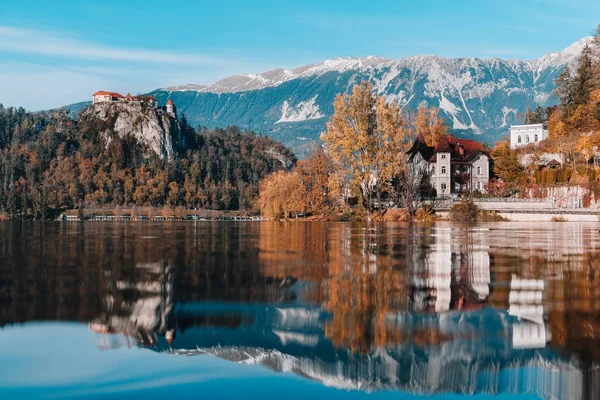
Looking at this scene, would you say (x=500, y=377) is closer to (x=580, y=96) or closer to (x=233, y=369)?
(x=233, y=369)

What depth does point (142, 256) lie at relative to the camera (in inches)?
1103

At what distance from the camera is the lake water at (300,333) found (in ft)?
31.6

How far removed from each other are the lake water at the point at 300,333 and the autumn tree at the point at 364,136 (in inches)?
2230

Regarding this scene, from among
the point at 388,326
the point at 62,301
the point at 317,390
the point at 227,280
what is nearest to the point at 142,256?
the point at 227,280

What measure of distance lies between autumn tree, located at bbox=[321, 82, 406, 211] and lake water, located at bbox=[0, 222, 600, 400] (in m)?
56.6

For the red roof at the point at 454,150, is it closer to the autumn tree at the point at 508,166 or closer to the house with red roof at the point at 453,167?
the house with red roof at the point at 453,167

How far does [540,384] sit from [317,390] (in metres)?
2.85

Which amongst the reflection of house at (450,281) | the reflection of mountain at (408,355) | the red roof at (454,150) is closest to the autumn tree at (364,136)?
the red roof at (454,150)

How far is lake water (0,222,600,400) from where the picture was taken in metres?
9.64

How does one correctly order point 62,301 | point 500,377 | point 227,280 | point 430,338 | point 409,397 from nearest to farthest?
point 409,397 → point 500,377 → point 430,338 → point 62,301 → point 227,280

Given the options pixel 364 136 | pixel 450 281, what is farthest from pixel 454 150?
pixel 450 281

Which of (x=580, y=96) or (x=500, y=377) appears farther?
(x=580, y=96)

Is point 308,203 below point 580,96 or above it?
below

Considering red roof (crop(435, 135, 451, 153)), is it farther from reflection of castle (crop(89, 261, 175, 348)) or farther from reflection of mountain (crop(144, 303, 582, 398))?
reflection of mountain (crop(144, 303, 582, 398))
